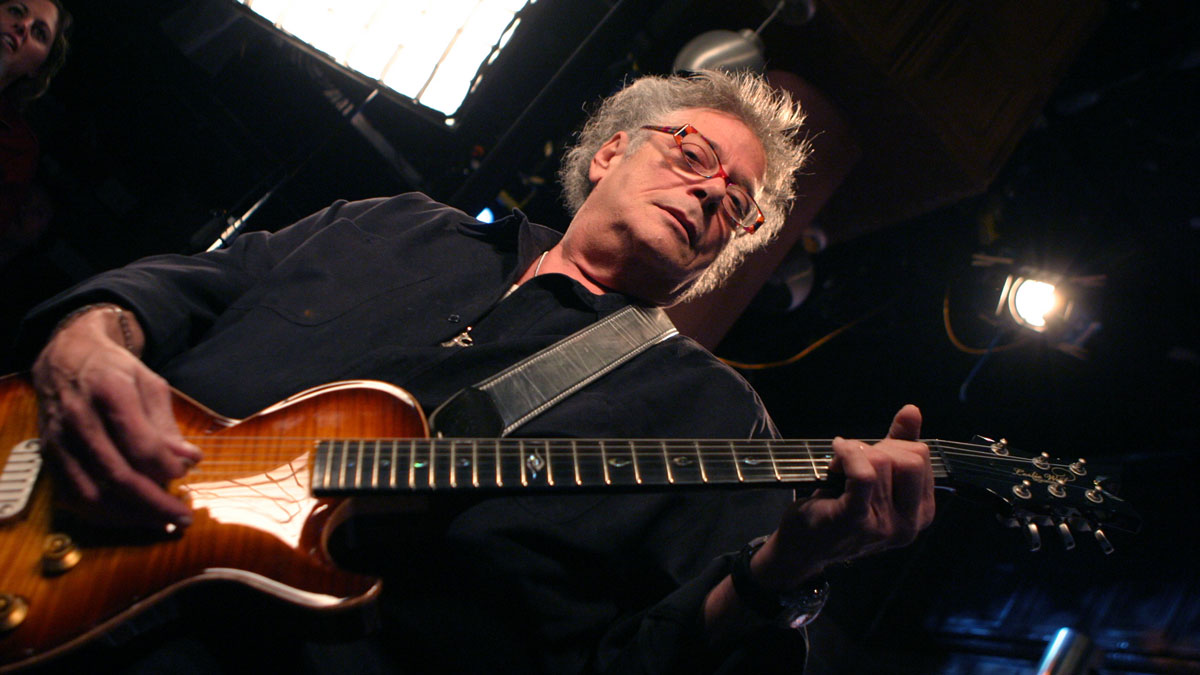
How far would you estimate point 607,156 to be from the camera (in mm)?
2602

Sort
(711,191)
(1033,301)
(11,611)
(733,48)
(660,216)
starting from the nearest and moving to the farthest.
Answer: (11,611) → (660,216) → (711,191) → (733,48) → (1033,301)

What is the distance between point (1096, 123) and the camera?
3.53m

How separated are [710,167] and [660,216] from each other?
0.37m

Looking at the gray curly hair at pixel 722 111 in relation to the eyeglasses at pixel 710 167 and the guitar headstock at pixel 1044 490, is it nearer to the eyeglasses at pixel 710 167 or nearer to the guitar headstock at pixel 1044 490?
the eyeglasses at pixel 710 167

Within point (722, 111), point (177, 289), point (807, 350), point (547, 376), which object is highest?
point (722, 111)

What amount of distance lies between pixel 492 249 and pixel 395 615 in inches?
43.6

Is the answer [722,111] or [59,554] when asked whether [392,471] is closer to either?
[59,554]

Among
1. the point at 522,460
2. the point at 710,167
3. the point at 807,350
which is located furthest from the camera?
the point at 807,350

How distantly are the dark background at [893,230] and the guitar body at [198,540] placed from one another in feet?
4.36

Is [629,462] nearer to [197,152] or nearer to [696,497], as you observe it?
[696,497]

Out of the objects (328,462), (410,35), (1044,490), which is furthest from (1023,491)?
(410,35)

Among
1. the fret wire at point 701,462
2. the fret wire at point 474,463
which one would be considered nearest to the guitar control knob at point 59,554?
the fret wire at point 474,463

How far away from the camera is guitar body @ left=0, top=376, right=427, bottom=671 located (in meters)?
0.94

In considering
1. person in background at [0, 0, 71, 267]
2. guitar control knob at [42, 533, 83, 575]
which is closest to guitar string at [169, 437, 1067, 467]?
guitar control knob at [42, 533, 83, 575]
